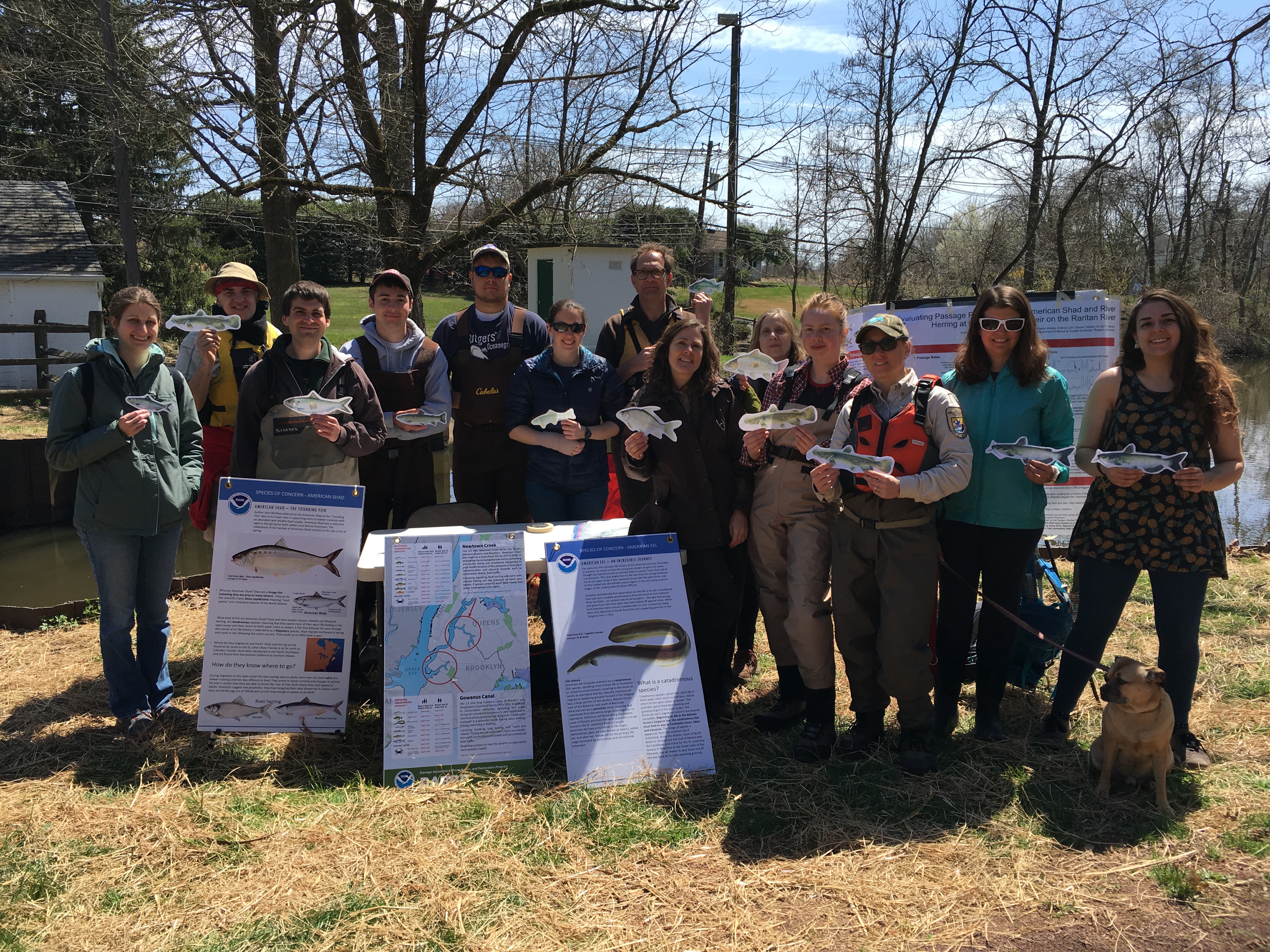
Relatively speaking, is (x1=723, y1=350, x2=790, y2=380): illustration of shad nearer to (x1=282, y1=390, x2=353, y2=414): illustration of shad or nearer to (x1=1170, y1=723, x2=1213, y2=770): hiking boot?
(x1=282, y1=390, x2=353, y2=414): illustration of shad

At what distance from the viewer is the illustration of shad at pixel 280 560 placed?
3930 mm

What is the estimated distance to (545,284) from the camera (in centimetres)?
2053

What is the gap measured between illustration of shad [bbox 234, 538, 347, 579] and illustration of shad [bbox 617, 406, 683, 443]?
1529 millimetres

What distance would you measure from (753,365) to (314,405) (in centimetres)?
205

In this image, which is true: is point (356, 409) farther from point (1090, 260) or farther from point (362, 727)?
point (1090, 260)

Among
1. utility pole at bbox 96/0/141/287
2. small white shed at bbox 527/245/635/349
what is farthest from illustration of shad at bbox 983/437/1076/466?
small white shed at bbox 527/245/635/349

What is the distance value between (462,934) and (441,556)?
5.55ft

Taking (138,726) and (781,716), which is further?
(781,716)

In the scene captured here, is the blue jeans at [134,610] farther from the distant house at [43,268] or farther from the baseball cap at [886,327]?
the distant house at [43,268]

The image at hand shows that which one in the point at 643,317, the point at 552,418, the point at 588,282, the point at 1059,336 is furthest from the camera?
the point at 588,282

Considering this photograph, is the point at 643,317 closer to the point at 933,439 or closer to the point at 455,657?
the point at 933,439

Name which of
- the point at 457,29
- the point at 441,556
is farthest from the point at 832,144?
the point at 441,556

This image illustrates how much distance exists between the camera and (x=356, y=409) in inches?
165

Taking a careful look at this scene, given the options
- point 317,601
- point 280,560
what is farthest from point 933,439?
point 280,560
